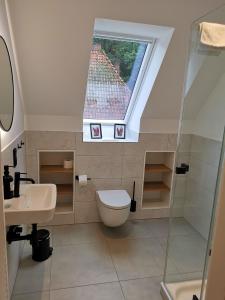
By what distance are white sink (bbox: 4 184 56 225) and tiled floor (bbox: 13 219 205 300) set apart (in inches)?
29.7

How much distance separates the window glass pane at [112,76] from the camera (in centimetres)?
Answer: 267

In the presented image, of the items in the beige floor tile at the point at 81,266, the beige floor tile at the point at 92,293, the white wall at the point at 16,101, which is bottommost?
the beige floor tile at the point at 81,266

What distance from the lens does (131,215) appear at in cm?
324

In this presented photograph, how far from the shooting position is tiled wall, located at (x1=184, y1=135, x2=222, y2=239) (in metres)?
2.33

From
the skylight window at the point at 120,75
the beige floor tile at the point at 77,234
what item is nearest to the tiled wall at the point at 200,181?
the skylight window at the point at 120,75

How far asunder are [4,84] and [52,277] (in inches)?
67.4

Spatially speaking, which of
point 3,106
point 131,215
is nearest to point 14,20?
point 3,106

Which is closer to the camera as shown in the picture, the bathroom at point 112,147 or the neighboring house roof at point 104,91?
the bathroom at point 112,147

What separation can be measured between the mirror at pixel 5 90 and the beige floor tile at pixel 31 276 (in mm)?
1329

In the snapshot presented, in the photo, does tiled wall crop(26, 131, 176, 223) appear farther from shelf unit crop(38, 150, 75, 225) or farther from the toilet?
the toilet

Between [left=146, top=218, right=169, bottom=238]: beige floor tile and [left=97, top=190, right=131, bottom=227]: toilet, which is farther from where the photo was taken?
[left=146, top=218, right=169, bottom=238]: beige floor tile

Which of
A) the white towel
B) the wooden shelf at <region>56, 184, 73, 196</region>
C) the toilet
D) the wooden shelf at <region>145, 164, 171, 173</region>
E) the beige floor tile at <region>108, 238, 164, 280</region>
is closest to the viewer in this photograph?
the white towel

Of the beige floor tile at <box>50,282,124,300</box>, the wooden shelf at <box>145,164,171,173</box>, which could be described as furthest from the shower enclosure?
the wooden shelf at <box>145,164,171,173</box>

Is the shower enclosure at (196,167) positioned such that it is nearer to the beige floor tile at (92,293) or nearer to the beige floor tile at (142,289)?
the beige floor tile at (142,289)
